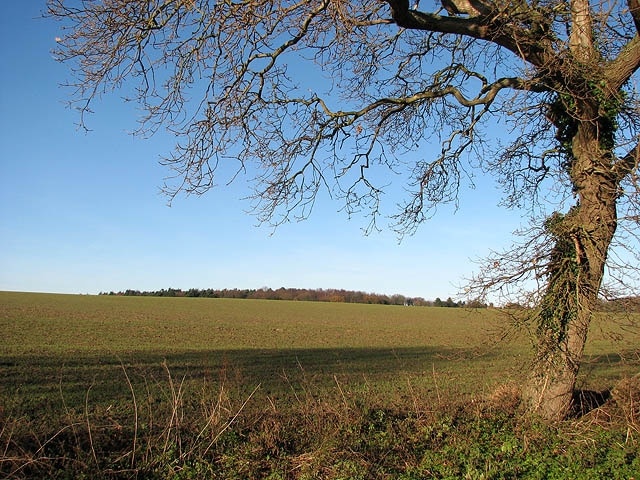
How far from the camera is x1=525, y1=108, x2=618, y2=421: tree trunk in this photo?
7.81m

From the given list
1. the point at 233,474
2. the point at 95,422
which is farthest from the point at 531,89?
the point at 95,422

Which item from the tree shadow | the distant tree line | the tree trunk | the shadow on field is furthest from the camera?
the distant tree line

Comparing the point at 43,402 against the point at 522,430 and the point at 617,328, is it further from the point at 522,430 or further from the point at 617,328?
the point at 617,328

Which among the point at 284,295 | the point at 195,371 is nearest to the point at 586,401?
the point at 195,371

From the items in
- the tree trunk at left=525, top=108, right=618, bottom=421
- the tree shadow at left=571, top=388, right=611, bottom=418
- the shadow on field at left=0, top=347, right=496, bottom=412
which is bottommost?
the shadow on field at left=0, top=347, right=496, bottom=412

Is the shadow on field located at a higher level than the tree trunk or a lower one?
lower

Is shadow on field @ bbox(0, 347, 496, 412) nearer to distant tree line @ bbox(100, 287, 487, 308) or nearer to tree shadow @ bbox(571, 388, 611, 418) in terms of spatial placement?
tree shadow @ bbox(571, 388, 611, 418)

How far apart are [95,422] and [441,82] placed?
8.08 meters

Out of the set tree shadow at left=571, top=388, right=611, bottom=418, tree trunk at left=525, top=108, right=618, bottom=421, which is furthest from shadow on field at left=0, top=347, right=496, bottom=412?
tree shadow at left=571, top=388, right=611, bottom=418

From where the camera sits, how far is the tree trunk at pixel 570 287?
7.81m

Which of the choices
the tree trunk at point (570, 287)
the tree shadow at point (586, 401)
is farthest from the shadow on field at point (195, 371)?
the tree shadow at point (586, 401)

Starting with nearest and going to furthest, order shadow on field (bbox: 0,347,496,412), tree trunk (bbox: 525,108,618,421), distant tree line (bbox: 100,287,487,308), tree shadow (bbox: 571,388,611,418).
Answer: tree trunk (bbox: 525,108,618,421)
tree shadow (bbox: 571,388,611,418)
shadow on field (bbox: 0,347,496,412)
distant tree line (bbox: 100,287,487,308)

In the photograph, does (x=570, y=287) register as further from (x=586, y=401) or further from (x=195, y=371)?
(x=195, y=371)

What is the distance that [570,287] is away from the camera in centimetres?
789
